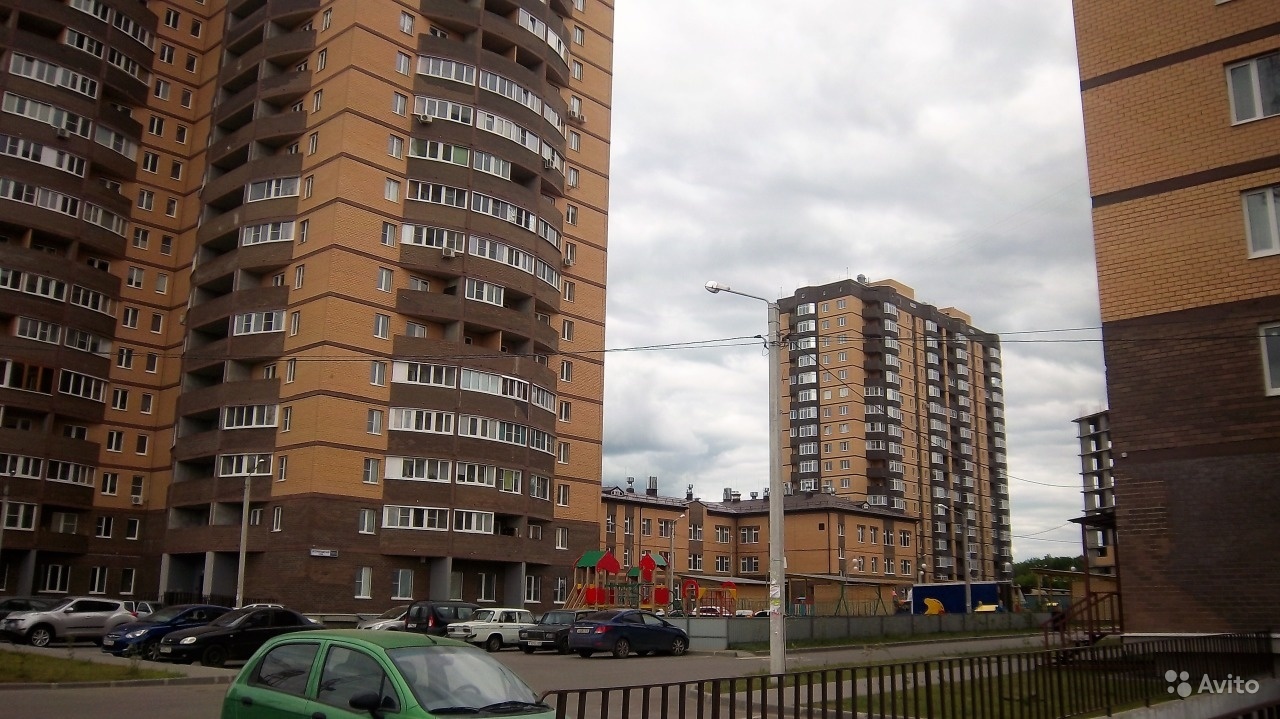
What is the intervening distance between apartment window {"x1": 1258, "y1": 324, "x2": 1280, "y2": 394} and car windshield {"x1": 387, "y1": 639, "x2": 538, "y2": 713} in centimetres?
1558

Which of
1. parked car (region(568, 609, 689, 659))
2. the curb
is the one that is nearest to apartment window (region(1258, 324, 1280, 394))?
parked car (region(568, 609, 689, 659))

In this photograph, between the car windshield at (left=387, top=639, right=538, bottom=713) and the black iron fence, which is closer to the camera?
the car windshield at (left=387, top=639, right=538, bottom=713)

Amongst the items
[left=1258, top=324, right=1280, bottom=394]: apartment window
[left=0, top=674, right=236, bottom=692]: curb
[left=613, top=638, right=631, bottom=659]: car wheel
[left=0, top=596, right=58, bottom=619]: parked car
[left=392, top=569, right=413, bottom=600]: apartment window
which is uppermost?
[left=1258, top=324, right=1280, bottom=394]: apartment window

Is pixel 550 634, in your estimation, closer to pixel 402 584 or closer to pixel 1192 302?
pixel 402 584

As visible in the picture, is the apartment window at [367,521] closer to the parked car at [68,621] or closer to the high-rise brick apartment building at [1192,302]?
the parked car at [68,621]

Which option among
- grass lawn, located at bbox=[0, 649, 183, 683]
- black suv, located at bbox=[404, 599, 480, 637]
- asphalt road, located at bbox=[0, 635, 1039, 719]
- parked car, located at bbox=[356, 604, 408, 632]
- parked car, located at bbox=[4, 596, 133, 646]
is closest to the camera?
asphalt road, located at bbox=[0, 635, 1039, 719]

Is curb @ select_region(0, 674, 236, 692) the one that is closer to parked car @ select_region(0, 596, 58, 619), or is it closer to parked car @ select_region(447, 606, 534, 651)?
parked car @ select_region(447, 606, 534, 651)

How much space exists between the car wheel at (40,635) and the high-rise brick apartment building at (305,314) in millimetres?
12643

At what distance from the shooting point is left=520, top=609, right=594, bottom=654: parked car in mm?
34250

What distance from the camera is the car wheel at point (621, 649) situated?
30.4 meters

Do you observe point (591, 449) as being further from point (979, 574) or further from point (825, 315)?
point (979, 574)

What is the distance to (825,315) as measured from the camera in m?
113

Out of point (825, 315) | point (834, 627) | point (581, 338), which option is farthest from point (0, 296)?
point (825, 315)

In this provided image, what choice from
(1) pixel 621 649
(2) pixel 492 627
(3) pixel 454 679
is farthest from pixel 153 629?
(3) pixel 454 679
